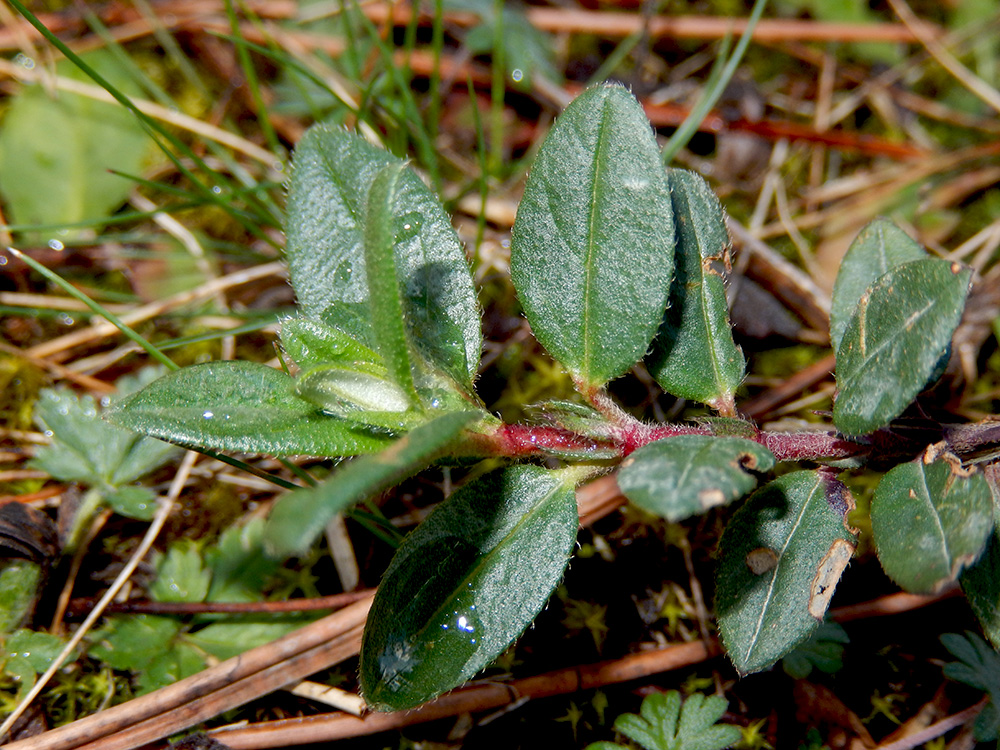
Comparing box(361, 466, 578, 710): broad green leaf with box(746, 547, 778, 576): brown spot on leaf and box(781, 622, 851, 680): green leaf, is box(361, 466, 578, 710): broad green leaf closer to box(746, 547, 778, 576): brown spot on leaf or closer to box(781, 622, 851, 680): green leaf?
box(746, 547, 778, 576): brown spot on leaf

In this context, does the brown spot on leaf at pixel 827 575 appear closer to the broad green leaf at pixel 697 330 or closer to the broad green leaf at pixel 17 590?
the broad green leaf at pixel 697 330

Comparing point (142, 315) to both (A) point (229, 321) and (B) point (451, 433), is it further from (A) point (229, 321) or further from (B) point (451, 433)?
(B) point (451, 433)

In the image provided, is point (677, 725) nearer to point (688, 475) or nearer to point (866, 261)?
point (688, 475)

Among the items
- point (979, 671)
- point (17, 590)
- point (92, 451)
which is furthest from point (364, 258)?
point (979, 671)

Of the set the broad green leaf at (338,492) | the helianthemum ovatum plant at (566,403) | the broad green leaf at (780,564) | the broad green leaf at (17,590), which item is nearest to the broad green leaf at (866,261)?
the helianthemum ovatum plant at (566,403)

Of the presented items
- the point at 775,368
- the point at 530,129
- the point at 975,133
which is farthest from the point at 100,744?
the point at 975,133

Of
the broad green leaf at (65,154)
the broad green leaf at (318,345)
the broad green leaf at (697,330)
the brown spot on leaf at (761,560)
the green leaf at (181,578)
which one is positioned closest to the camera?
the broad green leaf at (318,345)
